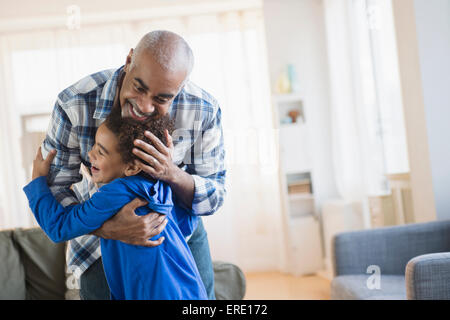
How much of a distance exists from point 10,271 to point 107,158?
1.41 m

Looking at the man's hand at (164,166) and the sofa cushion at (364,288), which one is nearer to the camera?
the man's hand at (164,166)

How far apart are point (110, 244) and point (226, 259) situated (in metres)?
0.52

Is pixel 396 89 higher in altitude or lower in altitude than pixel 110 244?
higher

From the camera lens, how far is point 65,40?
3.58 ft

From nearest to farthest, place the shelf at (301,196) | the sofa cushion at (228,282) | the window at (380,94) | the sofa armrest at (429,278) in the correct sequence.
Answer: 1. the sofa armrest at (429,278)
2. the sofa cushion at (228,282)
3. the window at (380,94)
4. the shelf at (301,196)

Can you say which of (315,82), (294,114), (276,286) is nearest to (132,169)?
(276,286)

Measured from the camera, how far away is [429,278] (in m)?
1.19

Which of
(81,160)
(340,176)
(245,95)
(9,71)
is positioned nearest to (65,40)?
(9,71)

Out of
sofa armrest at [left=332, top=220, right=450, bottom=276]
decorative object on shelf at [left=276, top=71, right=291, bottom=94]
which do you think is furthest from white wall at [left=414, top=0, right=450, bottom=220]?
decorative object on shelf at [left=276, top=71, right=291, bottom=94]

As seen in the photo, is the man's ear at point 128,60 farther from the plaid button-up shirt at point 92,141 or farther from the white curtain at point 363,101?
the white curtain at point 363,101

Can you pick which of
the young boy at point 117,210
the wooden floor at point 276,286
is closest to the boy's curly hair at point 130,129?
the young boy at point 117,210

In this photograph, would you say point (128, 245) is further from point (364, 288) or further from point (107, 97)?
point (364, 288)

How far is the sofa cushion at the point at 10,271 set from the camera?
184 centimetres
